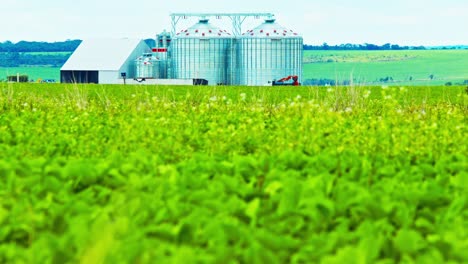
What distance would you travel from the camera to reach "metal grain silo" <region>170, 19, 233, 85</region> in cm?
4531

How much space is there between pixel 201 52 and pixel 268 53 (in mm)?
3971

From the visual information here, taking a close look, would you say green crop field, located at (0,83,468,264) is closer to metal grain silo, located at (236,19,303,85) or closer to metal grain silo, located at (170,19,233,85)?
metal grain silo, located at (236,19,303,85)

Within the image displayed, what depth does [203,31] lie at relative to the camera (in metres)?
45.5

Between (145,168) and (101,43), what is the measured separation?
49188 millimetres

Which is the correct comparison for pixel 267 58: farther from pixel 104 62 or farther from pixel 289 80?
pixel 104 62

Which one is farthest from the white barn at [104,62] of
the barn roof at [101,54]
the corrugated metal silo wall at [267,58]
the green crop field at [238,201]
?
the green crop field at [238,201]

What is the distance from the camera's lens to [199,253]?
3750 millimetres

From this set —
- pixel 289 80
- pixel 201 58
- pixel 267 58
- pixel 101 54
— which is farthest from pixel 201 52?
pixel 101 54

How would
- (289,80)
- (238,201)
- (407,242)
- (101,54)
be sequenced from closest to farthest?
1. (407,242)
2. (238,201)
3. (289,80)
4. (101,54)

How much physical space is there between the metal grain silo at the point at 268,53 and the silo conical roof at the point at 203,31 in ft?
4.05

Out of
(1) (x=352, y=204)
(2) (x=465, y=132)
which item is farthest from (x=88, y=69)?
(1) (x=352, y=204)

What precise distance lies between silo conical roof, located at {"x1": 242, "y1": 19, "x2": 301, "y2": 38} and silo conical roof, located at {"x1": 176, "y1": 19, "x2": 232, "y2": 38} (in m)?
1.43

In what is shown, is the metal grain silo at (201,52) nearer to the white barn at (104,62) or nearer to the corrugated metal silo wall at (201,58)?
the corrugated metal silo wall at (201,58)

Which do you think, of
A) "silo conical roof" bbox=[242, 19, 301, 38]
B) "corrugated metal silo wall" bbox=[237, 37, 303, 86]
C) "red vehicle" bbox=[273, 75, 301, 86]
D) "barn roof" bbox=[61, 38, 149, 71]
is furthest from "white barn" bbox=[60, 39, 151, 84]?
"red vehicle" bbox=[273, 75, 301, 86]
